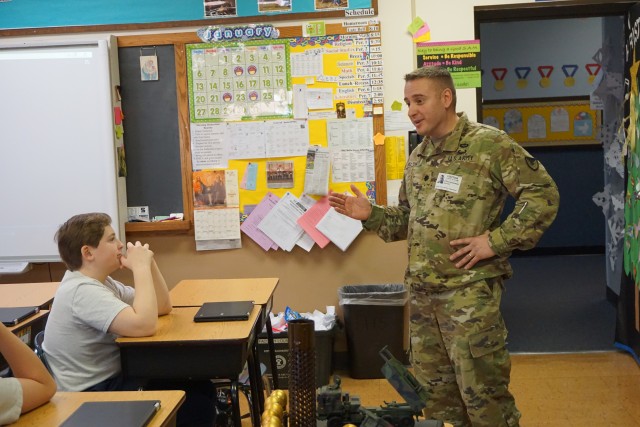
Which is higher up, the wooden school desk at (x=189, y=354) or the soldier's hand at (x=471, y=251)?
the soldier's hand at (x=471, y=251)

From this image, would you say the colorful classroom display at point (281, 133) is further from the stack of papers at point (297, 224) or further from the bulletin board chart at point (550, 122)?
the bulletin board chart at point (550, 122)

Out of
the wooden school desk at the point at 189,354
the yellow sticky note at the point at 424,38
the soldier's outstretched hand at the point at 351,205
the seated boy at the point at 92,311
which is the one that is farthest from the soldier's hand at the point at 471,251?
the yellow sticky note at the point at 424,38

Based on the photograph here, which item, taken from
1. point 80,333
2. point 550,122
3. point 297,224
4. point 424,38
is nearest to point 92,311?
point 80,333

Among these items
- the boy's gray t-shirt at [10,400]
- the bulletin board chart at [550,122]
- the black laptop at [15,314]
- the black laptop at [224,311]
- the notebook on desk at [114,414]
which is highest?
the bulletin board chart at [550,122]

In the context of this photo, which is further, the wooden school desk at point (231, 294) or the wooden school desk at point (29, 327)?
the wooden school desk at point (231, 294)

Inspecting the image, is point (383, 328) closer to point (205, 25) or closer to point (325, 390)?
point (205, 25)

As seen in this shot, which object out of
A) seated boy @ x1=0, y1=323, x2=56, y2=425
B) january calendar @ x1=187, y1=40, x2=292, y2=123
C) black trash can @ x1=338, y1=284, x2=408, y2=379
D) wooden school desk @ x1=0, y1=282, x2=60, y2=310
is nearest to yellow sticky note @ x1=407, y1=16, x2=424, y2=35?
january calendar @ x1=187, y1=40, x2=292, y2=123

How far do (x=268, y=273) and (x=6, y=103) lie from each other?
1896mm

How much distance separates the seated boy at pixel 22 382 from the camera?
60.6 inches

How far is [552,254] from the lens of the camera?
7691mm

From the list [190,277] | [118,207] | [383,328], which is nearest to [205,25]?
[118,207]

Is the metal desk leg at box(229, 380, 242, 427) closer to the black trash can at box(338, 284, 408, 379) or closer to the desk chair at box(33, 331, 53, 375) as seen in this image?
the desk chair at box(33, 331, 53, 375)

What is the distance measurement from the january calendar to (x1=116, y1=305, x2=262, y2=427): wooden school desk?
195cm

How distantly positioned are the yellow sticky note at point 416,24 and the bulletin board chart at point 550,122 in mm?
3735
